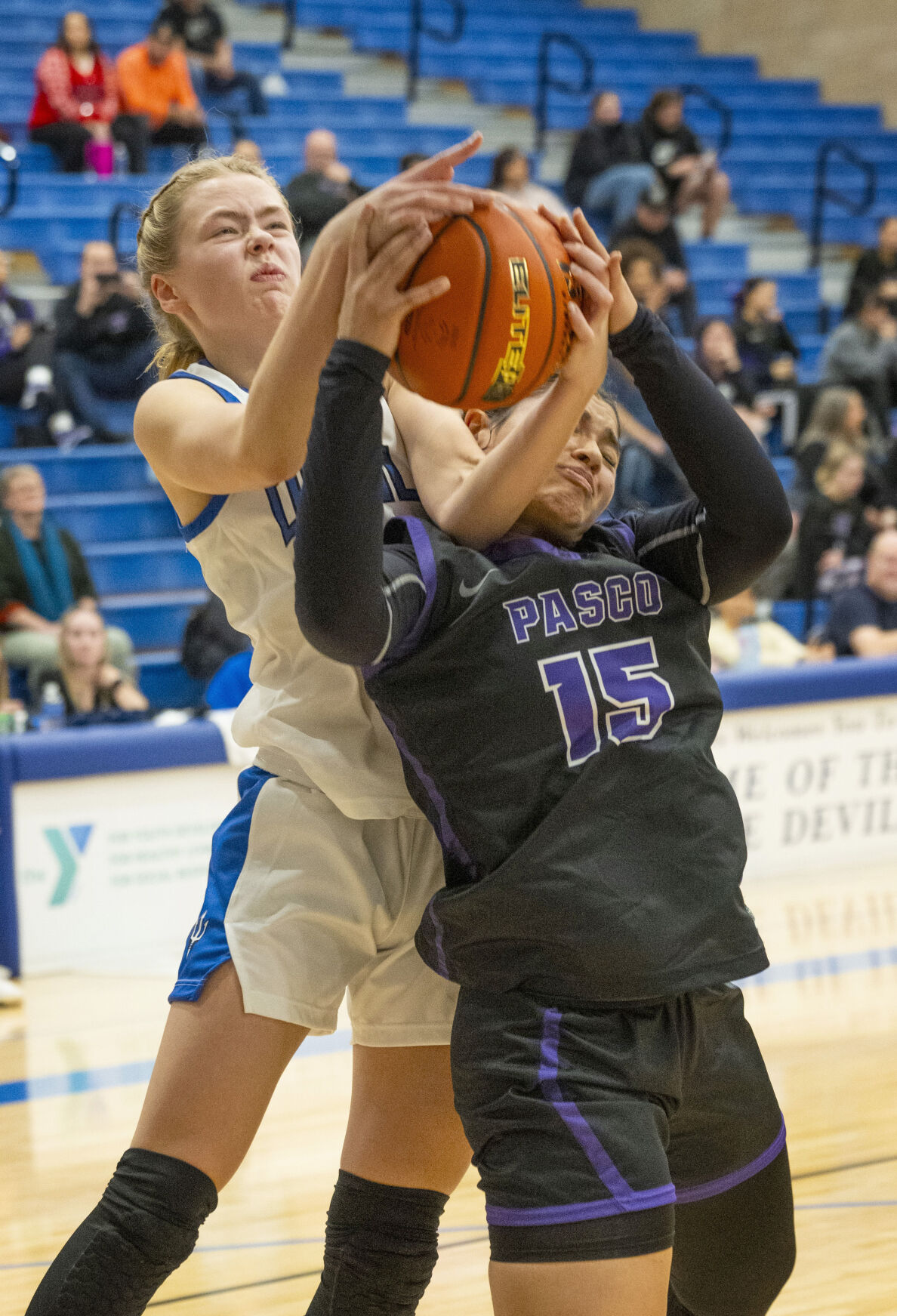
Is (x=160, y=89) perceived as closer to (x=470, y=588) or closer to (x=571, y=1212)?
(x=470, y=588)

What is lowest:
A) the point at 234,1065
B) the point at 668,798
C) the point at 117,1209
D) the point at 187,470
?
the point at 117,1209

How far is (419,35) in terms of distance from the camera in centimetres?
1225

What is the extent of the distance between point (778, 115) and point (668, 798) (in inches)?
494

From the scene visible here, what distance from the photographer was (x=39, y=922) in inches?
205

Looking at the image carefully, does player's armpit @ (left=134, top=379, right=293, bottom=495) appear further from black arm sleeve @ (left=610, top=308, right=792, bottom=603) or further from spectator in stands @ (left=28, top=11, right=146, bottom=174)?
spectator in stands @ (left=28, top=11, right=146, bottom=174)

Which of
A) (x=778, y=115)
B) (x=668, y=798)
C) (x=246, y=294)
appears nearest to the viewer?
(x=668, y=798)

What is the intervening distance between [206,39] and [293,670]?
910 centimetres

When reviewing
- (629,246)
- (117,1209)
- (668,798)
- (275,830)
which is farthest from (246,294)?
(629,246)

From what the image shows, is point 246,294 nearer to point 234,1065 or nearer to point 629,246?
point 234,1065

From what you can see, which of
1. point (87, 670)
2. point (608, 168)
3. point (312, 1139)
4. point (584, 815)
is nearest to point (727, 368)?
point (608, 168)

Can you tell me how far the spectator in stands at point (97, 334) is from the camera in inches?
308

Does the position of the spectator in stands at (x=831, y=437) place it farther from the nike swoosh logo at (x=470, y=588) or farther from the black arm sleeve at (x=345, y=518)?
the black arm sleeve at (x=345, y=518)

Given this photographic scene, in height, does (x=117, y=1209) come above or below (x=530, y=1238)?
below

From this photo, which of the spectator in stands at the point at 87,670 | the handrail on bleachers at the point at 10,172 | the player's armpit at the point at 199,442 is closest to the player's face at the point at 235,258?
the player's armpit at the point at 199,442
